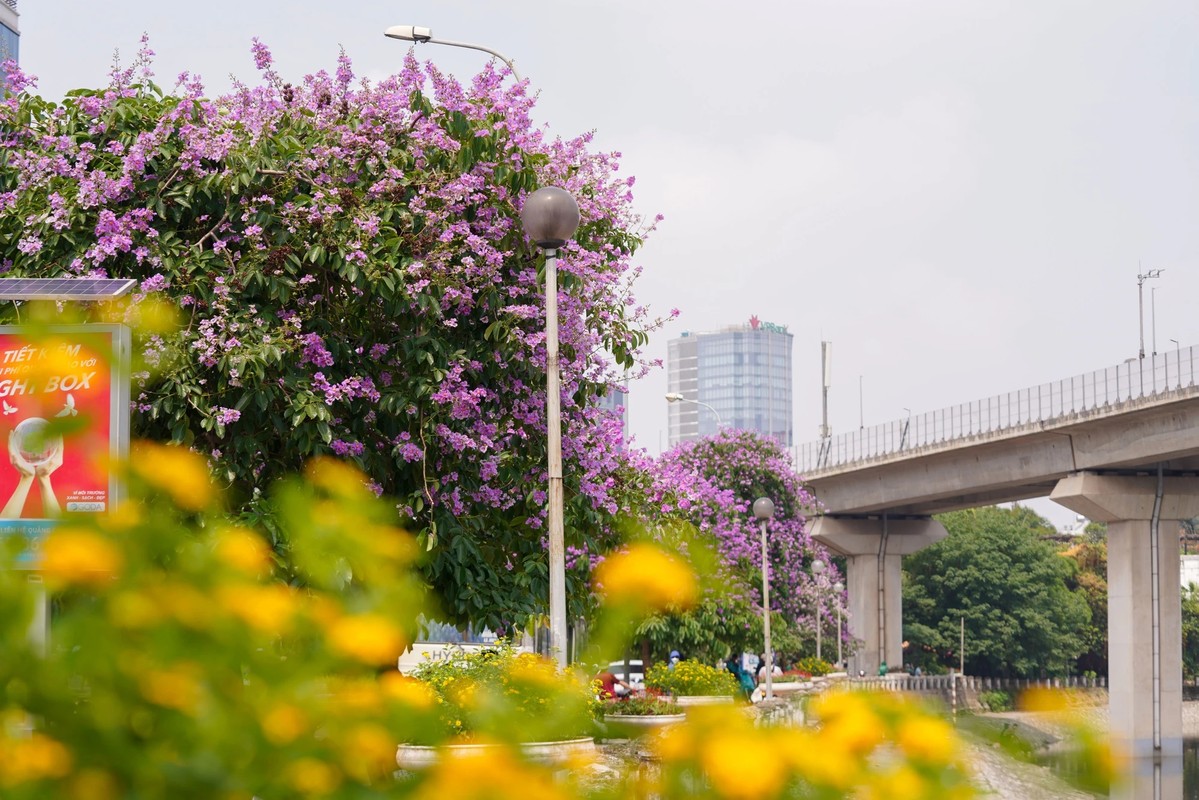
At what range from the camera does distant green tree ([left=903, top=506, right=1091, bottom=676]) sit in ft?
243

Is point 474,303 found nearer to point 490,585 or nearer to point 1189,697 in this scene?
point 490,585

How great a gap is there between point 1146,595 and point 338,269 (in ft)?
118

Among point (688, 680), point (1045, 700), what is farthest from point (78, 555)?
point (688, 680)

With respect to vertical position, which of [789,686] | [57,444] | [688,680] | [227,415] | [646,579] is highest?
[227,415]

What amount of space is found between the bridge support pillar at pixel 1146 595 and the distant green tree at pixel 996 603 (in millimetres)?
31761

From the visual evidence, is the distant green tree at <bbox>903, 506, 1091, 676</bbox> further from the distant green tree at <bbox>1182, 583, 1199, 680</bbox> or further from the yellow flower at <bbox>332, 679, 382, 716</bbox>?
the yellow flower at <bbox>332, 679, 382, 716</bbox>

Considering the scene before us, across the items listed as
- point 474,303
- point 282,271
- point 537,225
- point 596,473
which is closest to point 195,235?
point 282,271

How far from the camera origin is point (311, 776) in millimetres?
1619

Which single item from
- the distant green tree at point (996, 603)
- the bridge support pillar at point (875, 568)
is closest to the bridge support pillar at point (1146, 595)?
the bridge support pillar at point (875, 568)

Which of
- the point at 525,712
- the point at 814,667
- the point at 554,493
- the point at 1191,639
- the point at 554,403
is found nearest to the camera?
the point at 525,712

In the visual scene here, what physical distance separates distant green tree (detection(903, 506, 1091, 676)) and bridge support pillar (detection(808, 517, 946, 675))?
426 inches

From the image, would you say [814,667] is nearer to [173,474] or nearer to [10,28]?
[173,474]

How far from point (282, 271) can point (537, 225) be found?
2.44 metres

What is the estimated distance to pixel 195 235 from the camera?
12.6 metres
